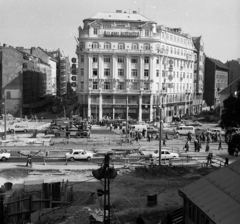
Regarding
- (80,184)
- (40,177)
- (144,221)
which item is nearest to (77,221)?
(144,221)

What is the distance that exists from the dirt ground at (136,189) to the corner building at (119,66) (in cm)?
4455

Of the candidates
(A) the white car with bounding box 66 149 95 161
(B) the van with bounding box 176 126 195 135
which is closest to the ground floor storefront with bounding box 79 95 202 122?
(B) the van with bounding box 176 126 195 135

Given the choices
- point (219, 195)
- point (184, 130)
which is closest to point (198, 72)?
point (184, 130)

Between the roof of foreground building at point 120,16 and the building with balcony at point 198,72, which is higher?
the roof of foreground building at point 120,16

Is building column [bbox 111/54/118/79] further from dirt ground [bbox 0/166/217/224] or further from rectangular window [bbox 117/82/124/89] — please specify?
dirt ground [bbox 0/166/217/224]

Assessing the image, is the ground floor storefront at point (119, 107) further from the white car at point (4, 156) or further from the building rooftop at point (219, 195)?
the building rooftop at point (219, 195)

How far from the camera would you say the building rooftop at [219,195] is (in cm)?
1595

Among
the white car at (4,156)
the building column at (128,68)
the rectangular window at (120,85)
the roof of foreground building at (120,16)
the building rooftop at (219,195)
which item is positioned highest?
the roof of foreground building at (120,16)

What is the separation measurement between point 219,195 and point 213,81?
10529 cm

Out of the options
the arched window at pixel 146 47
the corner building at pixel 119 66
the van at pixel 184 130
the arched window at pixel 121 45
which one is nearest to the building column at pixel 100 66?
the corner building at pixel 119 66

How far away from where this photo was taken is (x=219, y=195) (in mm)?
17672

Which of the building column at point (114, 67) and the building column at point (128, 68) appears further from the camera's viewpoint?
the building column at point (128, 68)

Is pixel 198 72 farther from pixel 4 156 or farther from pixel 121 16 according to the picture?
pixel 4 156

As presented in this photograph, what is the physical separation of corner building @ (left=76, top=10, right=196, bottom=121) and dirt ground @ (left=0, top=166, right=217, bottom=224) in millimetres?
44551
